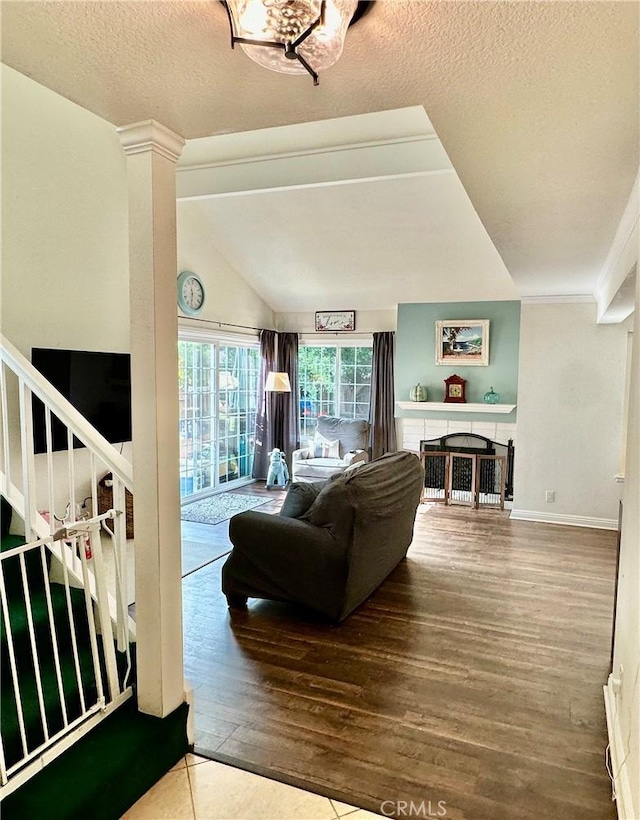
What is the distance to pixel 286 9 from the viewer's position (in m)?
1.20

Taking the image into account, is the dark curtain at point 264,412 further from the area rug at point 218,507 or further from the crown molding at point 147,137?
the crown molding at point 147,137

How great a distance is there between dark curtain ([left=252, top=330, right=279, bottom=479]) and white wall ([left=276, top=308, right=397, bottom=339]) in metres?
0.34

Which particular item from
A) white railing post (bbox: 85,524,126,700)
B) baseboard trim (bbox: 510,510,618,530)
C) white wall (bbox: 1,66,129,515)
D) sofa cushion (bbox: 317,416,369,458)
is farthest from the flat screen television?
baseboard trim (bbox: 510,510,618,530)

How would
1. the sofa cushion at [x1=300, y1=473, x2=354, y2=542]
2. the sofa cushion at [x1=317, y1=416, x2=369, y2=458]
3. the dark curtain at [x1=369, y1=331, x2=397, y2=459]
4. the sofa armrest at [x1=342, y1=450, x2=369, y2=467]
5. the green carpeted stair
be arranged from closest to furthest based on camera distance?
1. the green carpeted stair
2. the sofa cushion at [x1=300, y1=473, x2=354, y2=542]
3. the sofa armrest at [x1=342, y1=450, x2=369, y2=467]
4. the sofa cushion at [x1=317, y1=416, x2=369, y2=458]
5. the dark curtain at [x1=369, y1=331, x2=397, y2=459]

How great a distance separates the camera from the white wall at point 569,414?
5.70 m

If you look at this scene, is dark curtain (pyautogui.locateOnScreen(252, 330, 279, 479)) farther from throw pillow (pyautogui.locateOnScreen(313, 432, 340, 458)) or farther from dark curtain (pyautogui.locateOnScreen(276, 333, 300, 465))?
throw pillow (pyautogui.locateOnScreen(313, 432, 340, 458))

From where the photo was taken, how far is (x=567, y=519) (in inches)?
233

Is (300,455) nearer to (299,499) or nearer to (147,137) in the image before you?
(299,499)

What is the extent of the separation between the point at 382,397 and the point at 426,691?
16.6 ft

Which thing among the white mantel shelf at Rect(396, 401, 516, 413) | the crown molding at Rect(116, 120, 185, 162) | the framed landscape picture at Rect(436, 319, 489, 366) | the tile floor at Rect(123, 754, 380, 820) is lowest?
the tile floor at Rect(123, 754, 380, 820)

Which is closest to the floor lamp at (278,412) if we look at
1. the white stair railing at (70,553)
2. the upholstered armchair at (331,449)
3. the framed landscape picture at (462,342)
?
the upholstered armchair at (331,449)

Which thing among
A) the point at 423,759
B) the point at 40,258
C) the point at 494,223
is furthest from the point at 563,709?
the point at 40,258

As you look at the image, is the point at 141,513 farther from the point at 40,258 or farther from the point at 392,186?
the point at 392,186

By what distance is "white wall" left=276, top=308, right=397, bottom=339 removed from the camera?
301 inches
